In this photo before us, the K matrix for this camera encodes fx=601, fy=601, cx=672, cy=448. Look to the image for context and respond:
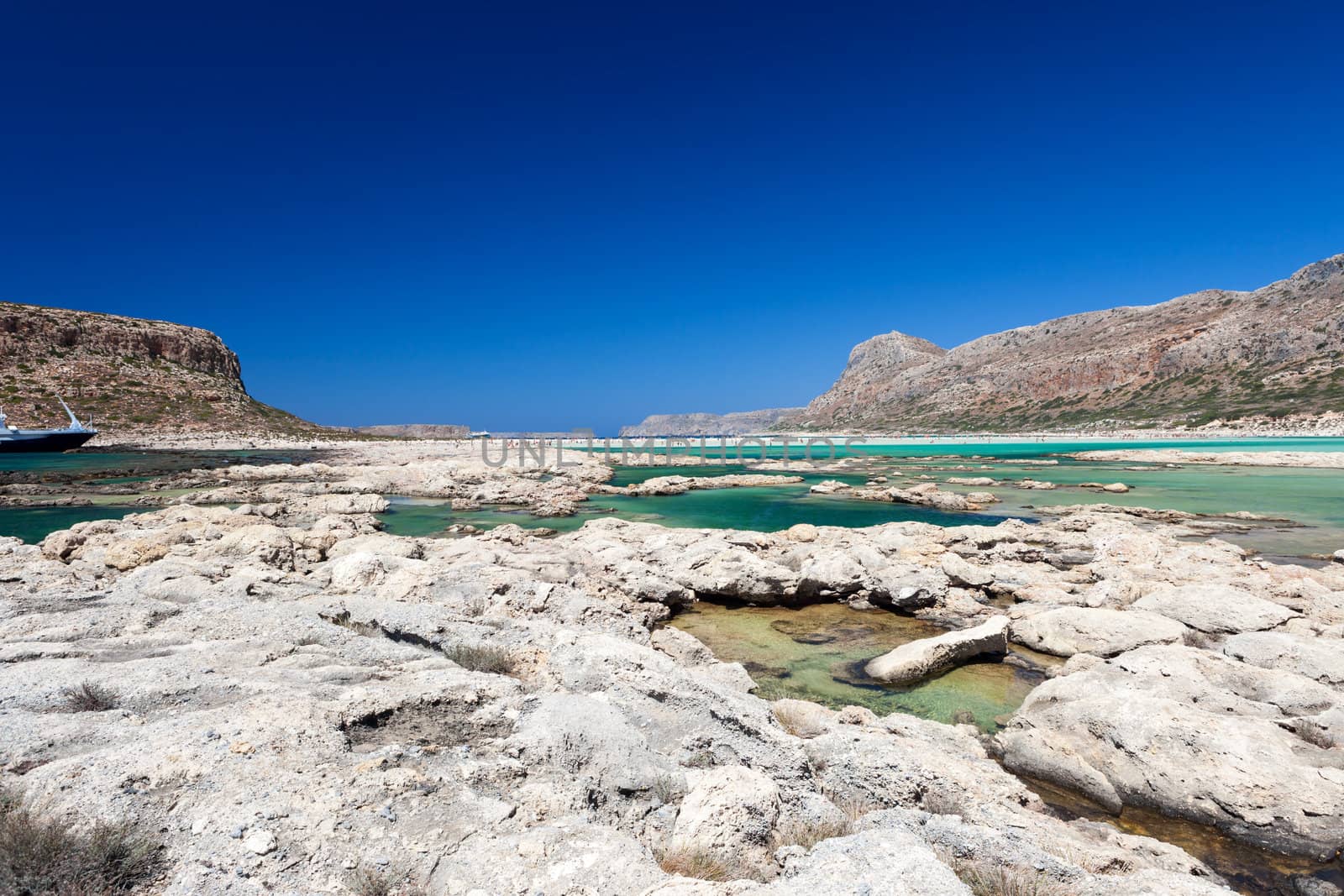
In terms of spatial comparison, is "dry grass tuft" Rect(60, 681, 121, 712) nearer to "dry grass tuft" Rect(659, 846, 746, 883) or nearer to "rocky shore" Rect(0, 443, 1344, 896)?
"rocky shore" Rect(0, 443, 1344, 896)

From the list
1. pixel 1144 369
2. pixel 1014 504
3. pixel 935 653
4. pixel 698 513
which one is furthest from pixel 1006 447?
pixel 935 653

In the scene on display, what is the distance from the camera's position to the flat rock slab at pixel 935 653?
9.41 metres

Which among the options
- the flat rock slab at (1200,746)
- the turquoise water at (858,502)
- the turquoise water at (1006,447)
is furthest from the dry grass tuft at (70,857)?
the turquoise water at (1006,447)

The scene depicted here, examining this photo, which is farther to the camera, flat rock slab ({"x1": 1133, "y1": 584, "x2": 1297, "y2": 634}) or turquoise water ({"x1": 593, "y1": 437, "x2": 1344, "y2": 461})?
turquoise water ({"x1": 593, "y1": 437, "x2": 1344, "y2": 461})

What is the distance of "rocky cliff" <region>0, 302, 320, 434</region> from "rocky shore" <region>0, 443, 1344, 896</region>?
79796 mm

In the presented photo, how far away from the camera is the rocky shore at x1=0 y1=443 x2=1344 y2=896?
341 cm

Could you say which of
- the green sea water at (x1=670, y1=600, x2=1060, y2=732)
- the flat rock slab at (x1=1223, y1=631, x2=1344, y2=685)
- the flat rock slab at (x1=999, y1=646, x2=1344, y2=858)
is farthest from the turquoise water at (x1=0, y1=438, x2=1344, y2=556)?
the flat rock slab at (x1=999, y1=646, x2=1344, y2=858)

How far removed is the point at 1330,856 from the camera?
525 centimetres

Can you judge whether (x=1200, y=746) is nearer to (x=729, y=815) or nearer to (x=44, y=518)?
(x=729, y=815)

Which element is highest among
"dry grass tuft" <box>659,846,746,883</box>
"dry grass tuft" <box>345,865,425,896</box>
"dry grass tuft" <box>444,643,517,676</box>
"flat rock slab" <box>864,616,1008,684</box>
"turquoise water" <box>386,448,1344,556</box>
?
"dry grass tuft" <box>345,865,425,896</box>

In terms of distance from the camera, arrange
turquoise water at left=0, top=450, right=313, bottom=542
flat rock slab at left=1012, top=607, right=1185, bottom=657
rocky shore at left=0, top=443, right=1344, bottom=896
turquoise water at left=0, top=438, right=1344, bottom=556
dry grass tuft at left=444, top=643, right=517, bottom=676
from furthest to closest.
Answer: turquoise water at left=0, top=450, right=313, bottom=542, turquoise water at left=0, top=438, right=1344, bottom=556, flat rock slab at left=1012, top=607, right=1185, bottom=657, dry grass tuft at left=444, top=643, right=517, bottom=676, rocky shore at left=0, top=443, right=1344, bottom=896

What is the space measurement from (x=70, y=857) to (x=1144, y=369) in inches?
5460

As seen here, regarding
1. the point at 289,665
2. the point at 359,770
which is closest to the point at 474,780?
→ the point at 359,770

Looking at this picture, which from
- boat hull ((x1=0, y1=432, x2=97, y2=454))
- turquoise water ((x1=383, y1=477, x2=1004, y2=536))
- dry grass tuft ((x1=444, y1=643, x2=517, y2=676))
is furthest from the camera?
boat hull ((x1=0, y1=432, x2=97, y2=454))
